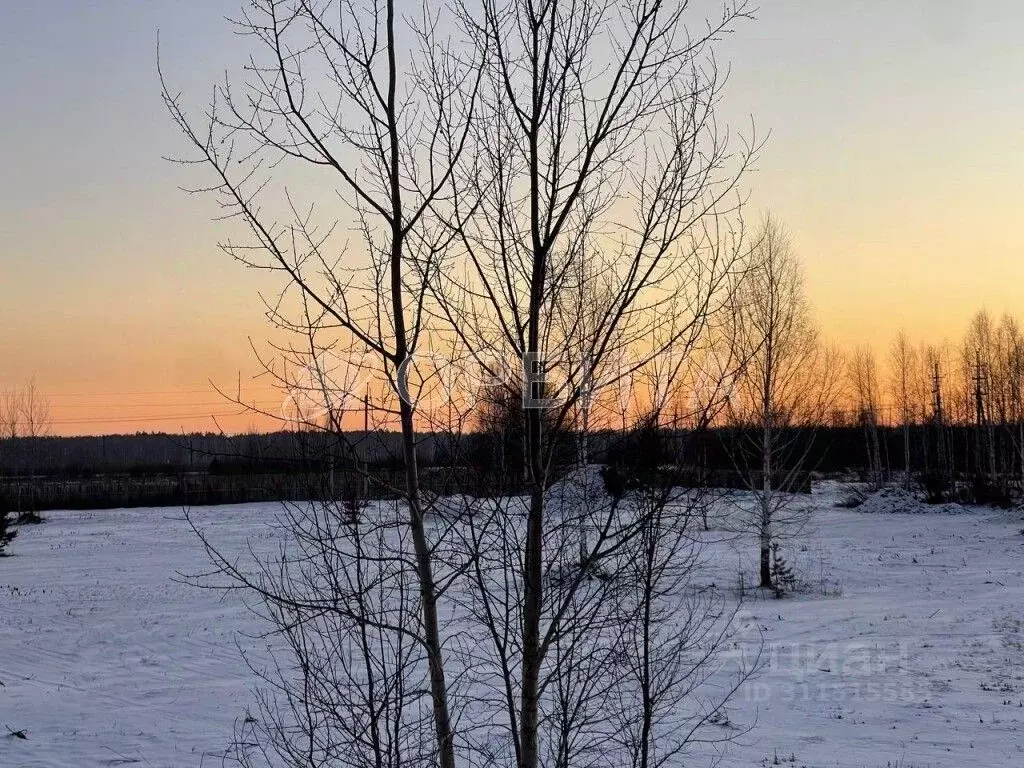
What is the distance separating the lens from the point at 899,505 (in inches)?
1486

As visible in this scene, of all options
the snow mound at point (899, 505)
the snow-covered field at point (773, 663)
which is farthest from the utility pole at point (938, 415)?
the snow-covered field at point (773, 663)

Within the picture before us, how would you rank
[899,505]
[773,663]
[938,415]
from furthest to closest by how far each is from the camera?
[938,415] < [899,505] < [773,663]

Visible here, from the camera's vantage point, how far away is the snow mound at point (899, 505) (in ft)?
117

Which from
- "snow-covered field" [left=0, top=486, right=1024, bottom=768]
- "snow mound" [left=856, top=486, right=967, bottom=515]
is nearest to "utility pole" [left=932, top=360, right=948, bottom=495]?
"snow mound" [left=856, top=486, right=967, bottom=515]

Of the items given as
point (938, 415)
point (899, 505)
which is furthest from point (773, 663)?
point (938, 415)

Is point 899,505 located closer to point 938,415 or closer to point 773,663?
point 938,415

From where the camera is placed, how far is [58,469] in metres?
75.8

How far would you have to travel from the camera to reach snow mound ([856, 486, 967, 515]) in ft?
117

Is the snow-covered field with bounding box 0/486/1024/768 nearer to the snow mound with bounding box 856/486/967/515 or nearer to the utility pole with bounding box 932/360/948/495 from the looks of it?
the snow mound with bounding box 856/486/967/515

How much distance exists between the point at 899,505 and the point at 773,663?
2795cm

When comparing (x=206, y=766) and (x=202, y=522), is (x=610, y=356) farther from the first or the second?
(x=202, y=522)

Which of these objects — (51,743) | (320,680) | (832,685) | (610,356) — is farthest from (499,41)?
(832,685)

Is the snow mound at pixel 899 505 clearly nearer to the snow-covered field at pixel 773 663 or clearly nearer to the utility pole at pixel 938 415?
the utility pole at pixel 938 415

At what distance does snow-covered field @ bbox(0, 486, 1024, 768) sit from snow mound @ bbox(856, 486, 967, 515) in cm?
1086
